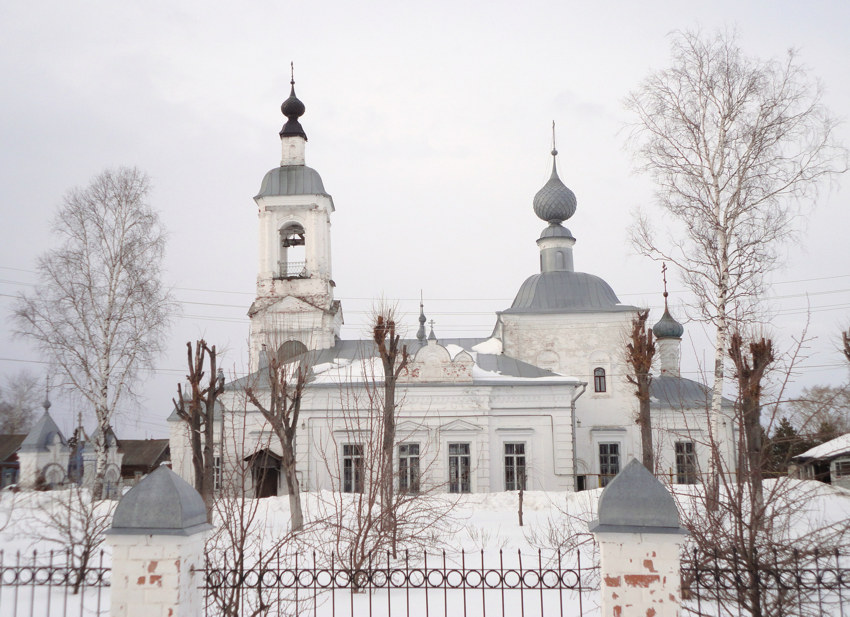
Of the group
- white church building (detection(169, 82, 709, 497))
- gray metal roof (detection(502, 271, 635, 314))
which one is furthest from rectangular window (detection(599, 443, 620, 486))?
gray metal roof (detection(502, 271, 635, 314))

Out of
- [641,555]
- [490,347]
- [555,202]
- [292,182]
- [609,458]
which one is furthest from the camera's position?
[555,202]

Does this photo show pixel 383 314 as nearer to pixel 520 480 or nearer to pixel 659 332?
pixel 520 480

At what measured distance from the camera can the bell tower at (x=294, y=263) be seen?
24359 mm

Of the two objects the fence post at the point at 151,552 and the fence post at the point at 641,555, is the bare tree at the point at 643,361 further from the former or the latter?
the fence post at the point at 151,552

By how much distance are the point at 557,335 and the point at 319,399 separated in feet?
29.3

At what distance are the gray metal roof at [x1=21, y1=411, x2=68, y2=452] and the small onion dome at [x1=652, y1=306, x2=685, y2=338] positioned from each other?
21.2 meters

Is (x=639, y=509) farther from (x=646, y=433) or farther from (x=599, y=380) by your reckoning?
(x=599, y=380)

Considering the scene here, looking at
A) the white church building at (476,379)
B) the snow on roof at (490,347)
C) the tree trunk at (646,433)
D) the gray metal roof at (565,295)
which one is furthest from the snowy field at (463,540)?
the gray metal roof at (565,295)

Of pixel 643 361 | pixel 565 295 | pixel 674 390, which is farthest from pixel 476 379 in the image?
pixel 674 390

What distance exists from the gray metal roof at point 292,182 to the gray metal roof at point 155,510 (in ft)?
65.9

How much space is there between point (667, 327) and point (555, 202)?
6129 millimetres

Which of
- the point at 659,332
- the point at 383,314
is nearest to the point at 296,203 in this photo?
the point at 383,314

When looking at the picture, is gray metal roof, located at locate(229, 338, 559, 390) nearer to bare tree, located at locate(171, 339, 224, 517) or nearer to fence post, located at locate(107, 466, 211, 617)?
bare tree, located at locate(171, 339, 224, 517)

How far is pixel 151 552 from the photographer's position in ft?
16.5
